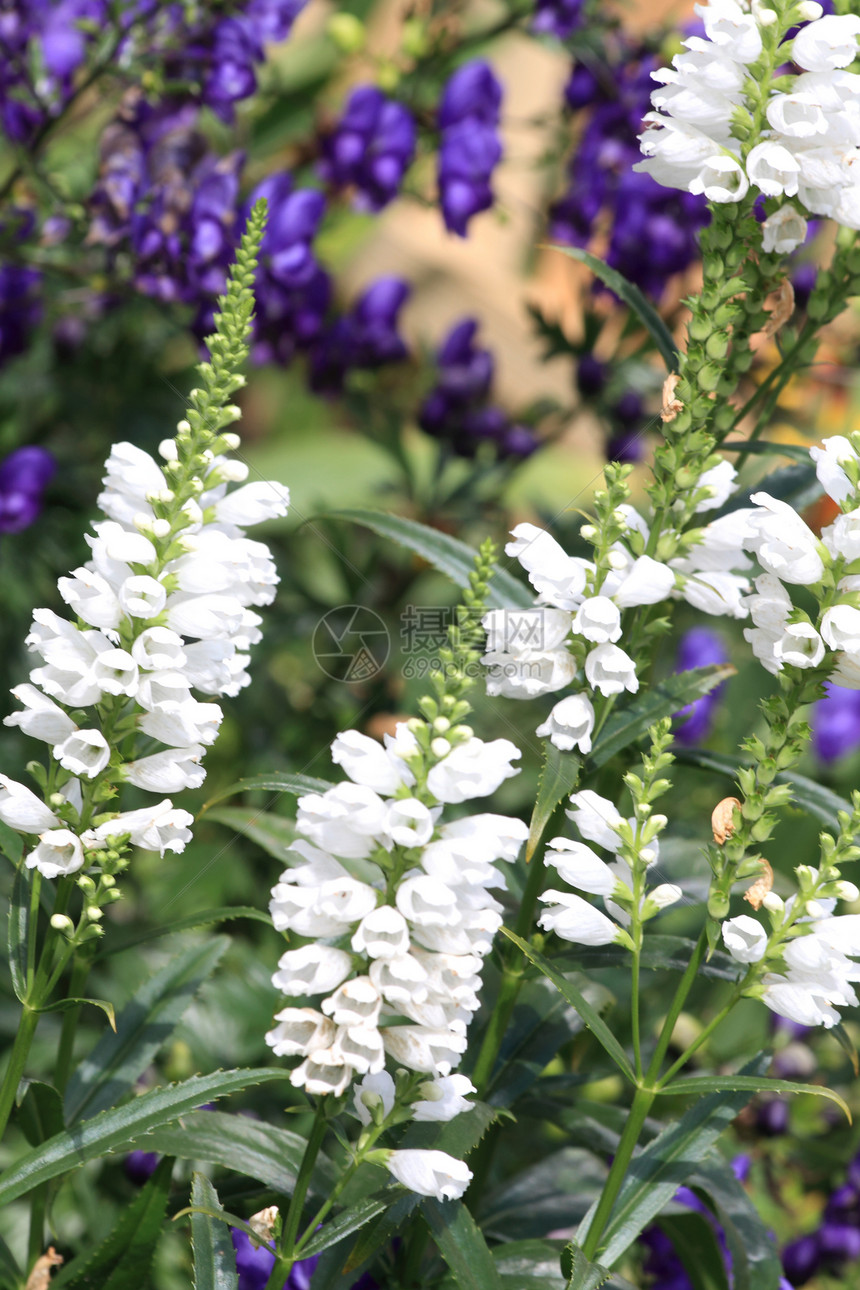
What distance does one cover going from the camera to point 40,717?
1.05 m

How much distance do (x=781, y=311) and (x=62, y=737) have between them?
0.82m

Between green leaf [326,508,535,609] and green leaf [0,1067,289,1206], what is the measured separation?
533 millimetres

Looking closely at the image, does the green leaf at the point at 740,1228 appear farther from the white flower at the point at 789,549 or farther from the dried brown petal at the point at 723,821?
the white flower at the point at 789,549

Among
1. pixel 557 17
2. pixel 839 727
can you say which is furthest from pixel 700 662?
pixel 557 17

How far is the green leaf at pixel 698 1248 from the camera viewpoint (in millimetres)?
1372

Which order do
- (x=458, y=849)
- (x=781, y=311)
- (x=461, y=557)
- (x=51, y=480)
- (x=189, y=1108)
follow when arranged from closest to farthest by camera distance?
(x=458, y=849), (x=189, y=1108), (x=781, y=311), (x=461, y=557), (x=51, y=480)

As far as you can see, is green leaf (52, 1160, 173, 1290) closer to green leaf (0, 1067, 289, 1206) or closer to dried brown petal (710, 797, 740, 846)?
green leaf (0, 1067, 289, 1206)

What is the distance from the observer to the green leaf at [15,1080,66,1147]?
1.16m

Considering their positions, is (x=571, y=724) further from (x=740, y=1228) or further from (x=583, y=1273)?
(x=740, y=1228)

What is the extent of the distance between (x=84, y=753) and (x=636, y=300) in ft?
2.54

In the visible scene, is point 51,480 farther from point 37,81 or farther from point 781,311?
point 781,311

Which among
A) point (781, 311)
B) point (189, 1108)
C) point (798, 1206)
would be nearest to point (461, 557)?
point (781, 311)

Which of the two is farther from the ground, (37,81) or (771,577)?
(37,81)

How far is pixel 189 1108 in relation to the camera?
3.42ft
